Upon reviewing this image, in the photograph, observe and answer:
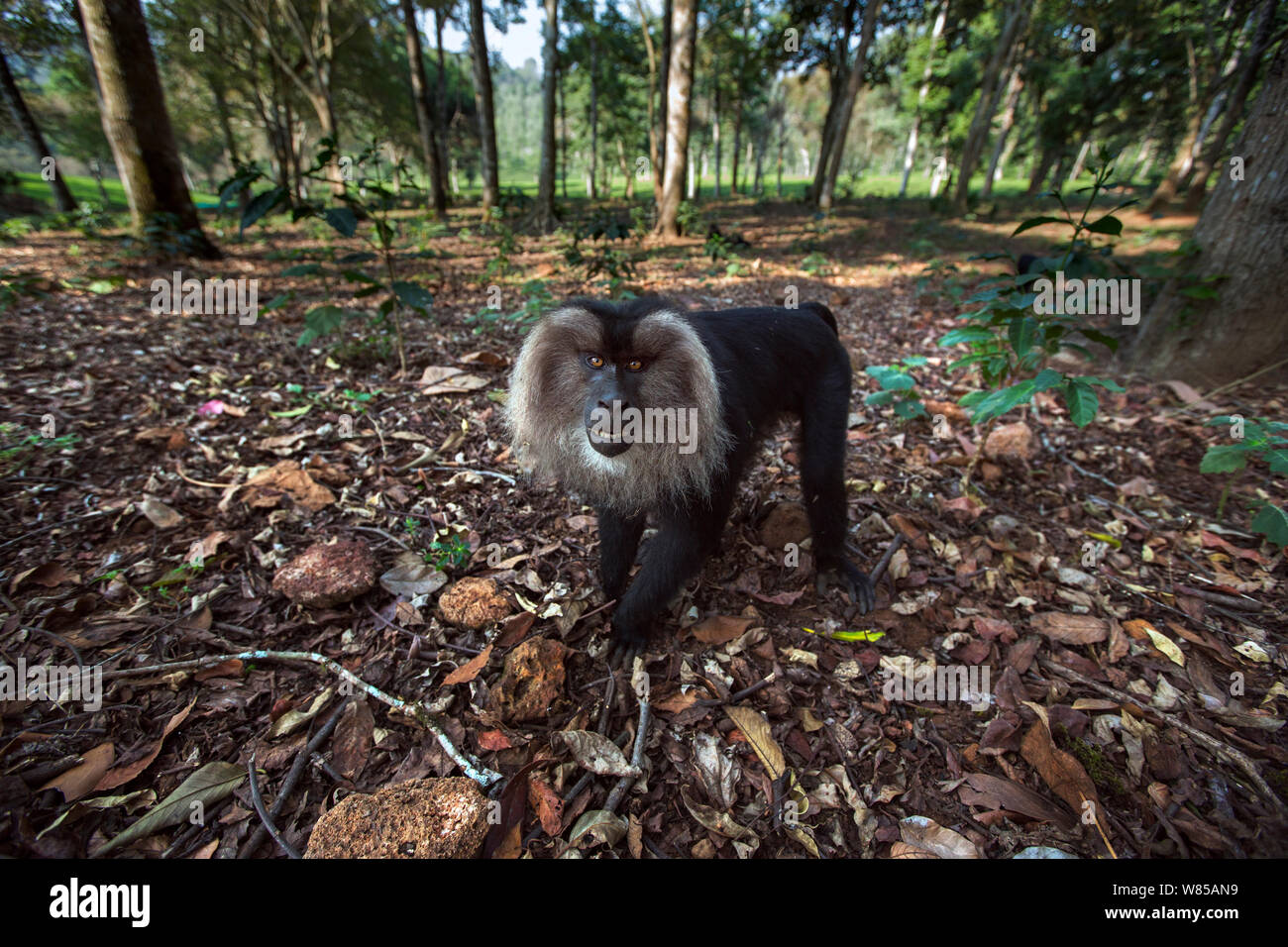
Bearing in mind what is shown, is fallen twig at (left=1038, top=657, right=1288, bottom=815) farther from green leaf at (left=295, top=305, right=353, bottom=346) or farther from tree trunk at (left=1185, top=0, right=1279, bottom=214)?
tree trunk at (left=1185, top=0, right=1279, bottom=214)

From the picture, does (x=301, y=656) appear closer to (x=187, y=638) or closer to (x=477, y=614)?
(x=187, y=638)

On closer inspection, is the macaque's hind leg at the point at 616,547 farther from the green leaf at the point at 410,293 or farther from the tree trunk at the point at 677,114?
the tree trunk at the point at 677,114

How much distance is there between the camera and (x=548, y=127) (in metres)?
13.8

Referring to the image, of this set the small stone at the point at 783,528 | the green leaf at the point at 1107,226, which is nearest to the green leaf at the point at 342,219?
the small stone at the point at 783,528

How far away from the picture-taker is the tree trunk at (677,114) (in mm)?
11109

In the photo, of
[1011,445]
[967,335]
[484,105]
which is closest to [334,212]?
[967,335]

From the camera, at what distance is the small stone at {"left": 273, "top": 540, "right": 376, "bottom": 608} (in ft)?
8.89

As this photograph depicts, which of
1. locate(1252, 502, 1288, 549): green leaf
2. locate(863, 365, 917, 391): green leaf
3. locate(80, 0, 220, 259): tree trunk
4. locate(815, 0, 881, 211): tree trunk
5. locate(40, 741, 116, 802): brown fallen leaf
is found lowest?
locate(40, 741, 116, 802): brown fallen leaf

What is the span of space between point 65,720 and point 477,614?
5.44 ft

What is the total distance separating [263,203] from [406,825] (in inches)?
166

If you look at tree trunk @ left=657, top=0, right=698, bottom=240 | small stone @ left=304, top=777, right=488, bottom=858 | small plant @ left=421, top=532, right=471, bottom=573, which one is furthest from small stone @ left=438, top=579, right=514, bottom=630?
tree trunk @ left=657, top=0, right=698, bottom=240

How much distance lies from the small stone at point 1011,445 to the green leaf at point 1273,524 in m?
1.55

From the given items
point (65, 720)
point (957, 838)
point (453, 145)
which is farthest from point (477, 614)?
point (453, 145)

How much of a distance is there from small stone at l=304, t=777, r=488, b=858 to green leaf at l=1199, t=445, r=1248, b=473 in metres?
4.06
